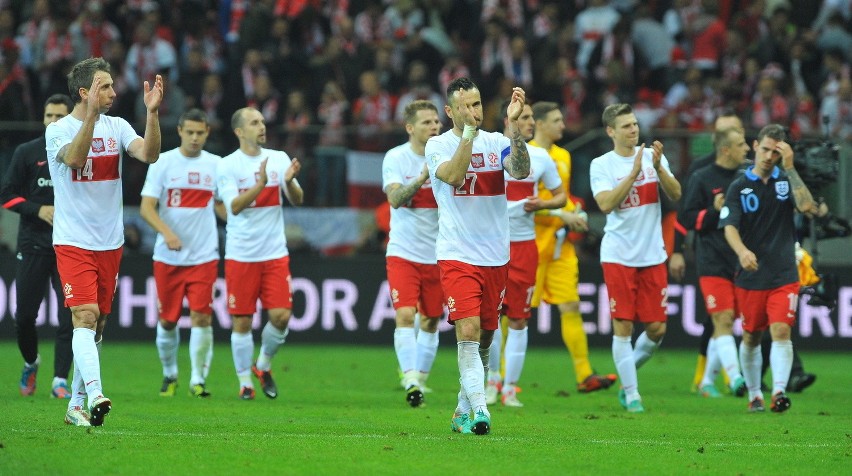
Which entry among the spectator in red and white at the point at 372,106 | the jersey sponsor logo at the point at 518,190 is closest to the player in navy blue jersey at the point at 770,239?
the jersey sponsor logo at the point at 518,190

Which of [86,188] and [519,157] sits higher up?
[519,157]

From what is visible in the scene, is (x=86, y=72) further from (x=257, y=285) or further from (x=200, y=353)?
(x=200, y=353)

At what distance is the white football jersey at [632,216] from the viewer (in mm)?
11984

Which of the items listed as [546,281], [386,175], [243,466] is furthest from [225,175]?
[243,466]

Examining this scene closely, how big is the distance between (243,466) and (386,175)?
15.9 feet

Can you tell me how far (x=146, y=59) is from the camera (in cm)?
2189

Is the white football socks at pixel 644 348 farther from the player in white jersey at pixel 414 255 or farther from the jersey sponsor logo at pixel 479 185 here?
the jersey sponsor logo at pixel 479 185

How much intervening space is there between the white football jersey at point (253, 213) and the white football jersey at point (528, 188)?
2.20 meters

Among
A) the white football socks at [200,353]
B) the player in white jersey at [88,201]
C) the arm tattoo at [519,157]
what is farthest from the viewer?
the white football socks at [200,353]

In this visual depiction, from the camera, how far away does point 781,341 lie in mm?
11469

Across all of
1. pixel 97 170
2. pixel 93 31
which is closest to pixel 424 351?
pixel 97 170

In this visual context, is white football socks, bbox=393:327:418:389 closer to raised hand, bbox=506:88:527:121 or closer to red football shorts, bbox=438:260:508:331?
red football shorts, bbox=438:260:508:331

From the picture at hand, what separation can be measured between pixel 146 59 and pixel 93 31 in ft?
3.42

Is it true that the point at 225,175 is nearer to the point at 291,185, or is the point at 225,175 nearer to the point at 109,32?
the point at 291,185
